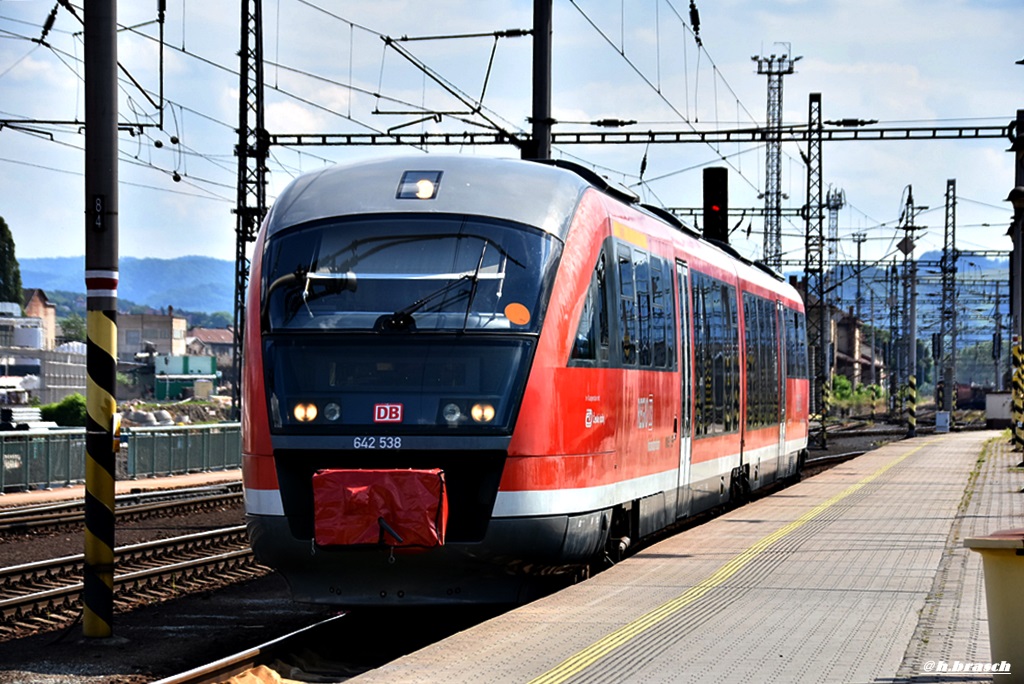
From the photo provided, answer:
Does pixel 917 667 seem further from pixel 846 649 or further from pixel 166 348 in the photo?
pixel 166 348

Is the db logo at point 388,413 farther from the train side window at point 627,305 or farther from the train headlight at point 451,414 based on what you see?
the train side window at point 627,305

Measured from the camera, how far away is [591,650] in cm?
925

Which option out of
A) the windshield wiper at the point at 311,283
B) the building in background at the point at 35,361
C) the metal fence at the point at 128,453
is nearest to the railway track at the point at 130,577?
the windshield wiper at the point at 311,283

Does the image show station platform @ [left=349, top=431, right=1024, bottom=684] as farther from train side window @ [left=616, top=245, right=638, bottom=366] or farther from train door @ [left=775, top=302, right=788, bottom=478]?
train door @ [left=775, top=302, right=788, bottom=478]

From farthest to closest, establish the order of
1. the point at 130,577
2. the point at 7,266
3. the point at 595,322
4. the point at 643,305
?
the point at 7,266
the point at 130,577
the point at 643,305
the point at 595,322

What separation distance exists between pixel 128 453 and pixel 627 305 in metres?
20.5

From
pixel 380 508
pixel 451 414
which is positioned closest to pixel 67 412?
pixel 451 414

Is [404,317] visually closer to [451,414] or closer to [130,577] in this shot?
[451,414]

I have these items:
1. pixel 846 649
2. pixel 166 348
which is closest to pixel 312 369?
pixel 846 649

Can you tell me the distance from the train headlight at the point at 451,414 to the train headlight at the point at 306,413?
0.96m

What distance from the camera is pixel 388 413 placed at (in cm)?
1145

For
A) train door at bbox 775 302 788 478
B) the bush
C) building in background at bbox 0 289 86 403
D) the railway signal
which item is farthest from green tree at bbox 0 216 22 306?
train door at bbox 775 302 788 478

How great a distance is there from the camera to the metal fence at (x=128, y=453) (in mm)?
27906

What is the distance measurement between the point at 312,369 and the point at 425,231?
4.70 feet
